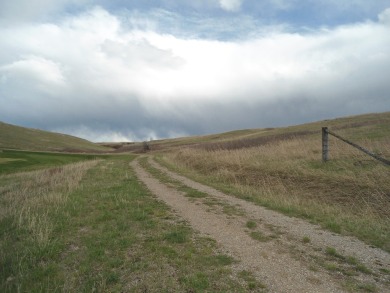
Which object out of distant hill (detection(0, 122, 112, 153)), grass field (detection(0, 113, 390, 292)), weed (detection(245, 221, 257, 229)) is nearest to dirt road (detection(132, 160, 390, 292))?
weed (detection(245, 221, 257, 229))

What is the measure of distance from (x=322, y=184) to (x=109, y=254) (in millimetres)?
10335

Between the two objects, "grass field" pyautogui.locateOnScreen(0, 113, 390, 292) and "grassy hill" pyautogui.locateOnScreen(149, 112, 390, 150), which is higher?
"grassy hill" pyautogui.locateOnScreen(149, 112, 390, 150)

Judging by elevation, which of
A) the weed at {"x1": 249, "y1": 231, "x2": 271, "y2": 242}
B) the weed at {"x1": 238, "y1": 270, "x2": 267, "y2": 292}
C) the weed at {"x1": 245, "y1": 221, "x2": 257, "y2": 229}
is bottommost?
the weed at {"x1": 238, "y1": 270, "x2": 267, "y2": 292}

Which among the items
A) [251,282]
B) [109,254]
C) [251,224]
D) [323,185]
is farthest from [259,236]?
[323,185]

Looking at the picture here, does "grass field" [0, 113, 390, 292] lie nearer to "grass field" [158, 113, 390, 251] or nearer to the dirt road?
"grass field" [158, 113, 390, 251]

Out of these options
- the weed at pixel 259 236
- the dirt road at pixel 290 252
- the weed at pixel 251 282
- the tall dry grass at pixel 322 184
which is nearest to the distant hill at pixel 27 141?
the tall dry grass at pixel 322 184

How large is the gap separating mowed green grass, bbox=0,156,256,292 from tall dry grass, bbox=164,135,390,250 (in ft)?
13.9

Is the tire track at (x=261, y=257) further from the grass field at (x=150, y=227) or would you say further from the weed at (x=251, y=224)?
the grass field at (x=150, y=227)

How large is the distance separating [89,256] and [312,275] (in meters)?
4.95

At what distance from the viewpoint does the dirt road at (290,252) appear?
18.6ft

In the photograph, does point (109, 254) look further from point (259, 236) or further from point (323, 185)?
point (323, 185)

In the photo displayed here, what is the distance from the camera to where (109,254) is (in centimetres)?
738

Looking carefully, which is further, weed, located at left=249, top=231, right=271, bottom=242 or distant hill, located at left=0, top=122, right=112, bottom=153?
distant hill, located at left=0, top=122, right=112, bottom=153

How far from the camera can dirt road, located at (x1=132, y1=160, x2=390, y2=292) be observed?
566 centimetres
